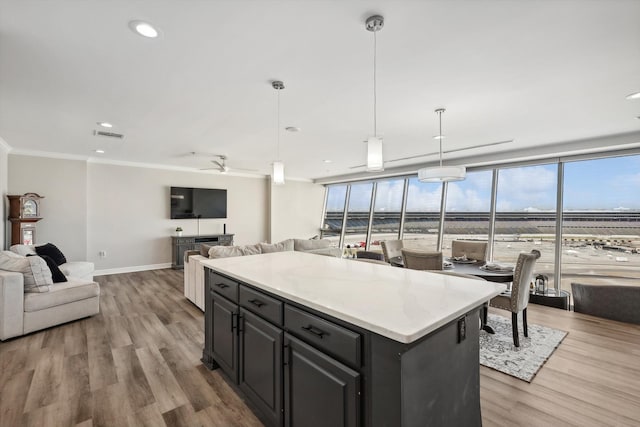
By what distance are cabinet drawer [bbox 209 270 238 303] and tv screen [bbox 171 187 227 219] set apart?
209 inches

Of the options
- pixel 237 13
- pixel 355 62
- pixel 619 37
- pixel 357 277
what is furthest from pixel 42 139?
pixel 619 37

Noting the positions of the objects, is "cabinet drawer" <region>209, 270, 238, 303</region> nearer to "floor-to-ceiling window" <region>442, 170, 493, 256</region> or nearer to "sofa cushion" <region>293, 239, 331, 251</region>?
"sofa cushion" <region>293, 239, 331, 251</region>

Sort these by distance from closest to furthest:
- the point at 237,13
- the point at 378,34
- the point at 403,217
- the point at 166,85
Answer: the point at 237,13
the point at 378,34
the point at 166,85
the point at 403,217

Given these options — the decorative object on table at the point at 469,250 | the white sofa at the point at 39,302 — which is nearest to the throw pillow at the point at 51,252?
the white sofa at the point at 39,302

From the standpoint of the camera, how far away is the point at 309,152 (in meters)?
5.55

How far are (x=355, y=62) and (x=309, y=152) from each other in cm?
335

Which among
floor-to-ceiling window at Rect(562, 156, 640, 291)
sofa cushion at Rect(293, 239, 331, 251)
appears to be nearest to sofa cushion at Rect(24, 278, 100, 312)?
sofa cushion at Rect(293, 239, 331, 251)

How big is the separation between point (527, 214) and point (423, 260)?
11.2 feet

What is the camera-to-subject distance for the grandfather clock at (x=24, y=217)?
4812mm

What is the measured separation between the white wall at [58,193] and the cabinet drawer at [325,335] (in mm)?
6273

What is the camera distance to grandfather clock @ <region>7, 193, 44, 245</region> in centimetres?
481

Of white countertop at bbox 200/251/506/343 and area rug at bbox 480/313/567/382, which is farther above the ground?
white countertop at bbox 200/251/506/343

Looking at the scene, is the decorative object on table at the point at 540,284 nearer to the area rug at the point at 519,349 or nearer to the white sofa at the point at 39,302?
the area rug at the point at 519,349

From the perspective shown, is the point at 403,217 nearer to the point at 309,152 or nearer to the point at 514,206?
the point at 514,206
